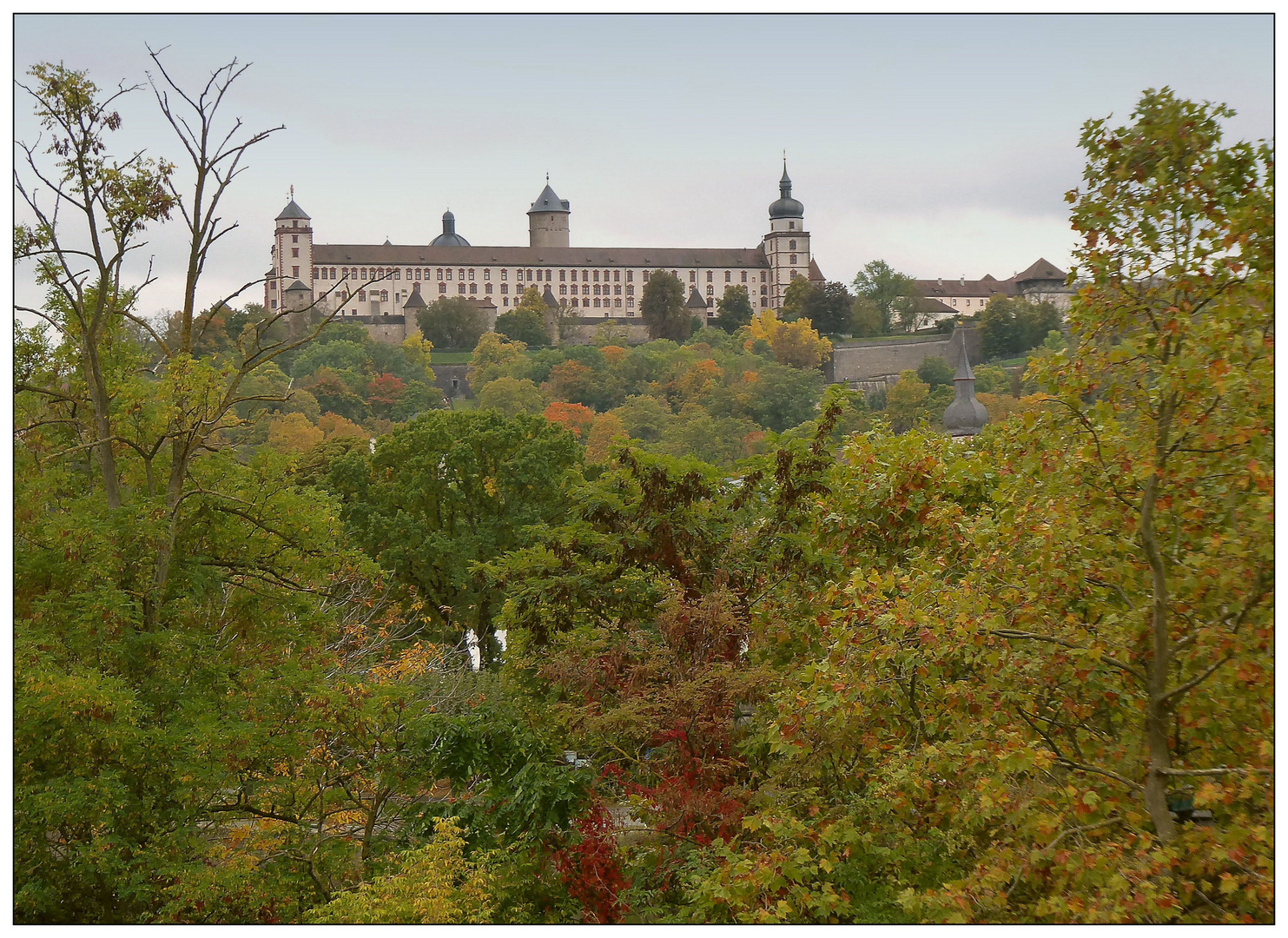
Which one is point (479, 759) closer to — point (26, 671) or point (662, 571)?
point (662, 571)

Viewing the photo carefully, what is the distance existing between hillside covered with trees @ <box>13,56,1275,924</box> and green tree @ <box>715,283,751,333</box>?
103 m

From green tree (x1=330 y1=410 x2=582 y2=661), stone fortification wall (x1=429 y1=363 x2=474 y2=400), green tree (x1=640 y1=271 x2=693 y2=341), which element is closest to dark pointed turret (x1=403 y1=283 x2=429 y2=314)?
stone fortification wall (x1=429 y1=363 x2=474 y2=400)

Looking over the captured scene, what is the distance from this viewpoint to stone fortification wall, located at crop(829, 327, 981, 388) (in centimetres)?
9750

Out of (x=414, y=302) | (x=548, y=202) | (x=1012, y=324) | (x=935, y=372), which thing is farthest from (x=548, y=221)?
(x=1012, y=324)

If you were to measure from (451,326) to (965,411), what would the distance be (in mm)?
58573

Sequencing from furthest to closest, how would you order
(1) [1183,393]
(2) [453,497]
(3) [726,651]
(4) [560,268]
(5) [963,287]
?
1. (4) [560,268]
2. (5) [963,287]
3. (2) [453,497]
4. (3) [726,651]
5. (1) [1183,393]

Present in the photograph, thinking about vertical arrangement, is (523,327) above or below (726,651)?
above

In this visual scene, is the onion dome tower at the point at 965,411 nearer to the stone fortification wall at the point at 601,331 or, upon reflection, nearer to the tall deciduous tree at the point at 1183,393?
the tall deciduous tree at the point at 1183,393

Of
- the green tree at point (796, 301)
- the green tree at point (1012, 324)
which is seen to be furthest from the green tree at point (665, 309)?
the green tree at point (1012, 324)

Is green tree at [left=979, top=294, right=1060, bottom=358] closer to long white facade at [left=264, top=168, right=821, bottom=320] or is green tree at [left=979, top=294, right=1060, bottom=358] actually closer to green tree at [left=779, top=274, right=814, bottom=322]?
green tree at [left=779, top=274, right=814, bottom=322]

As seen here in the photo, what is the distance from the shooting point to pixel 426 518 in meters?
30.6

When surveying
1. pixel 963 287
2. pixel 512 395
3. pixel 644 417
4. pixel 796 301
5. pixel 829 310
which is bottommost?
pixel 644 417

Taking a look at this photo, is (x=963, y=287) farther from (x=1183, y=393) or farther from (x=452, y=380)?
(x=1183, y=393)

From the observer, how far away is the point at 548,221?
13238 centimetres
